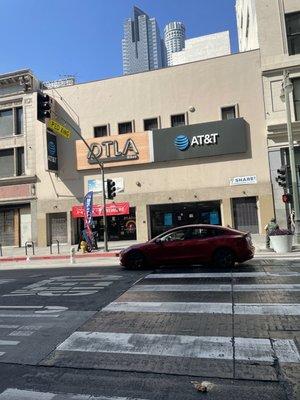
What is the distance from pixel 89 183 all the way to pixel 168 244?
17.1m

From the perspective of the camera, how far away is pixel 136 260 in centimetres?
1438

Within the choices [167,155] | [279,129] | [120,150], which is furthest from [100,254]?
[279,129]

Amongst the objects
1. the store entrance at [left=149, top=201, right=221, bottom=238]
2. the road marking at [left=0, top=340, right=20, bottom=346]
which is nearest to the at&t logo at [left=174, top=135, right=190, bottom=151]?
the store entrance at [left=149, top=201, right=221, bottom=238]

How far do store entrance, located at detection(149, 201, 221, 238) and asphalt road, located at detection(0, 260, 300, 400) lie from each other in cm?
1657

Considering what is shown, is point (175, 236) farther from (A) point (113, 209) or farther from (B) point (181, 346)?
(A) point (113, 209)

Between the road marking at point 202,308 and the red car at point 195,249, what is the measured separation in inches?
204

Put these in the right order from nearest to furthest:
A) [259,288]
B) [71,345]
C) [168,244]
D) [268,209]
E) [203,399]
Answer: [203,399] → [71,345] → [259,288] → [168,244] → [268,209]

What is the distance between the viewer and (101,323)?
7406 millimetres

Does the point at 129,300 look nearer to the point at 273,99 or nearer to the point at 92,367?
the point at 92,367

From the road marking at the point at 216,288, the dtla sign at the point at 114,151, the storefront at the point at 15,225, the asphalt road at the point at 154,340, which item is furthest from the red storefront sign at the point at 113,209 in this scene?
the road marking at the point at 216,288

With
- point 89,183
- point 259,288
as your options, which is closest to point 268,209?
point 89,183

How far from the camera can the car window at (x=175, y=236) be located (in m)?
14.1

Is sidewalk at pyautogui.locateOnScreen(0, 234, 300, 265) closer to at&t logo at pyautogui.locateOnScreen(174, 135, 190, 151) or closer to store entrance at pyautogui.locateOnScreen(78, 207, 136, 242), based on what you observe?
store entrance at pyautogui.locateOnScreen(78, 207, 136, 242)

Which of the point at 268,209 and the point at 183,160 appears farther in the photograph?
the point at 183,160
